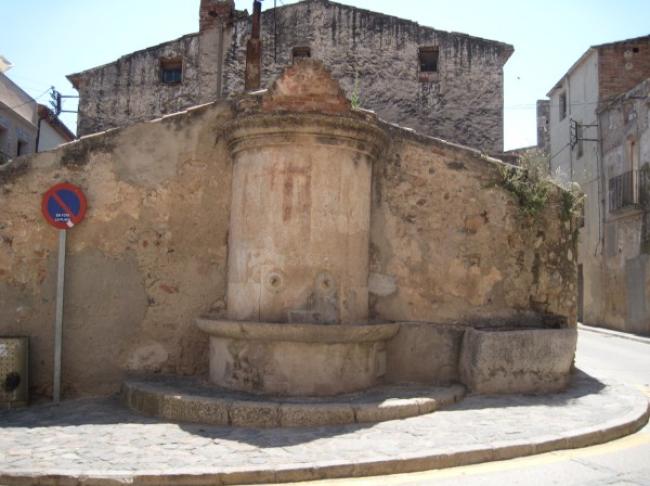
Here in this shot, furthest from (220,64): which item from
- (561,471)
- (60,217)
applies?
(561,471)

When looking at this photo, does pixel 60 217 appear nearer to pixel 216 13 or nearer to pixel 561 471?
pixel 561 471

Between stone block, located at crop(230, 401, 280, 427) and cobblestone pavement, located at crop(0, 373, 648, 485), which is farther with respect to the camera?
stone block, located at crop(230, 401, 280, 427)

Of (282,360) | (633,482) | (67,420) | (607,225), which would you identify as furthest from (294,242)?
(607,225)

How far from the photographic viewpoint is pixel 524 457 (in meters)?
5.05

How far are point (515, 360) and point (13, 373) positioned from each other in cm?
535

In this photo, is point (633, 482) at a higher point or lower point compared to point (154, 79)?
lower

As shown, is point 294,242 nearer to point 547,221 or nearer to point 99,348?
point 99,348

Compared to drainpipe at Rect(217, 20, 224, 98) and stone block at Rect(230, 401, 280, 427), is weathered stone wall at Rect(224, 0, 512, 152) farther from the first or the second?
stone block at Rect(230, 401, 280, 427)

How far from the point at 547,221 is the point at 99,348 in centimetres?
565

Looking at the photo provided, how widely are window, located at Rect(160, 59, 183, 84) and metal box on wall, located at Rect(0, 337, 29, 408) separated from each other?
12.8 meters

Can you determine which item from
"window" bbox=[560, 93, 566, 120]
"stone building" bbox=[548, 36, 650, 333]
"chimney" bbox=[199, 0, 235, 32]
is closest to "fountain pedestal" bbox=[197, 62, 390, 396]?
"chimney" bbox=[199, 0, 235, 32]

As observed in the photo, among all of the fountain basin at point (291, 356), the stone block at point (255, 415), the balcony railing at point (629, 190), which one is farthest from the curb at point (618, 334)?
the stone block at point (255, 415)

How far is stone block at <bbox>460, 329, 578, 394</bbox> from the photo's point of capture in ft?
22.7

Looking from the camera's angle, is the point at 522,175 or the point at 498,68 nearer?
the point at 522,175
